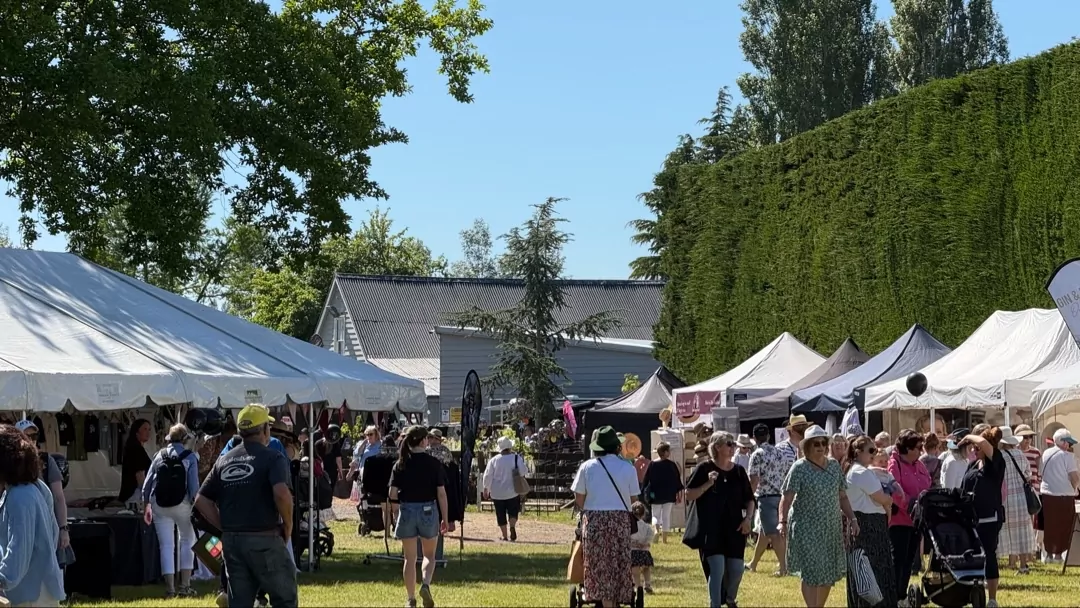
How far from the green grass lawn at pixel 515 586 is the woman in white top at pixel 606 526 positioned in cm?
252

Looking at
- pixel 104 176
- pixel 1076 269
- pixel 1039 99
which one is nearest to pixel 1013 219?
pixel 1039 99

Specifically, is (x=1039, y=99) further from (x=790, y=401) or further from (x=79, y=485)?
(x=79, y=485)

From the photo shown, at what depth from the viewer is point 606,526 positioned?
1110cm

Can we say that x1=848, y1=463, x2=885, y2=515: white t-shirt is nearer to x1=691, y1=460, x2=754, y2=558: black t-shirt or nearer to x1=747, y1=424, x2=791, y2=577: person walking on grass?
x1=691, y1=460, x2=754, y2=558: black t-shirt

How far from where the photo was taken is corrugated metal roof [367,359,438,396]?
→ 175ft

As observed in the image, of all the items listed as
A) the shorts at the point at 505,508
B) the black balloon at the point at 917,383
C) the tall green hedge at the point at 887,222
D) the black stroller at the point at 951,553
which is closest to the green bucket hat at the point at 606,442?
the black stroller at the point at 951,553

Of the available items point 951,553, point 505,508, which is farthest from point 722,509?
point 505,508

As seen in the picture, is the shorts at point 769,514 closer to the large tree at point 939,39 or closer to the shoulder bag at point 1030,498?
the shoulder bag at point 1030,498

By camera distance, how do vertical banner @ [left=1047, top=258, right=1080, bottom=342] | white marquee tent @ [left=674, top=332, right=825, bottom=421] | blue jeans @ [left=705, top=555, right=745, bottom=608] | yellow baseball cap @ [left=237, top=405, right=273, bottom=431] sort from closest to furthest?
1. yellow baseball cap @ [left=237, top=405, right=273, bottom=431]
2. vertical banner @ [left=1047, top=258, right=1080, bottom=342]
3. blue jeans @ [left=705, top=555, right=745, bottom=608]
4. white marquee tent @ [left=674, top=332, right=825, bottom=421]

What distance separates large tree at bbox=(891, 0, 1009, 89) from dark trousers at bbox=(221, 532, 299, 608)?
175ft

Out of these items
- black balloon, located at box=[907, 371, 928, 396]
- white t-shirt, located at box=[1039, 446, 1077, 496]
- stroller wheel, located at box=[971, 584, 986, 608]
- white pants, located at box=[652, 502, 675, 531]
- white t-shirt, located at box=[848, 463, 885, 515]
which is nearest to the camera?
white t-shirt, located at box=[848, 463, 885, 515]

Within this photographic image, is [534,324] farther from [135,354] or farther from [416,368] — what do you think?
[135,354]

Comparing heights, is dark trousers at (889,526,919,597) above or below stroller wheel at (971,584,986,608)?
above

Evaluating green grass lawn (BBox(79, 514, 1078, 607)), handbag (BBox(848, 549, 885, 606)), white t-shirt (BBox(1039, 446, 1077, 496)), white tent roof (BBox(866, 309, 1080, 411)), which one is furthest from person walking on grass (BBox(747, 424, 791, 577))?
handbag (BBox(848, 549, 885, 606))
